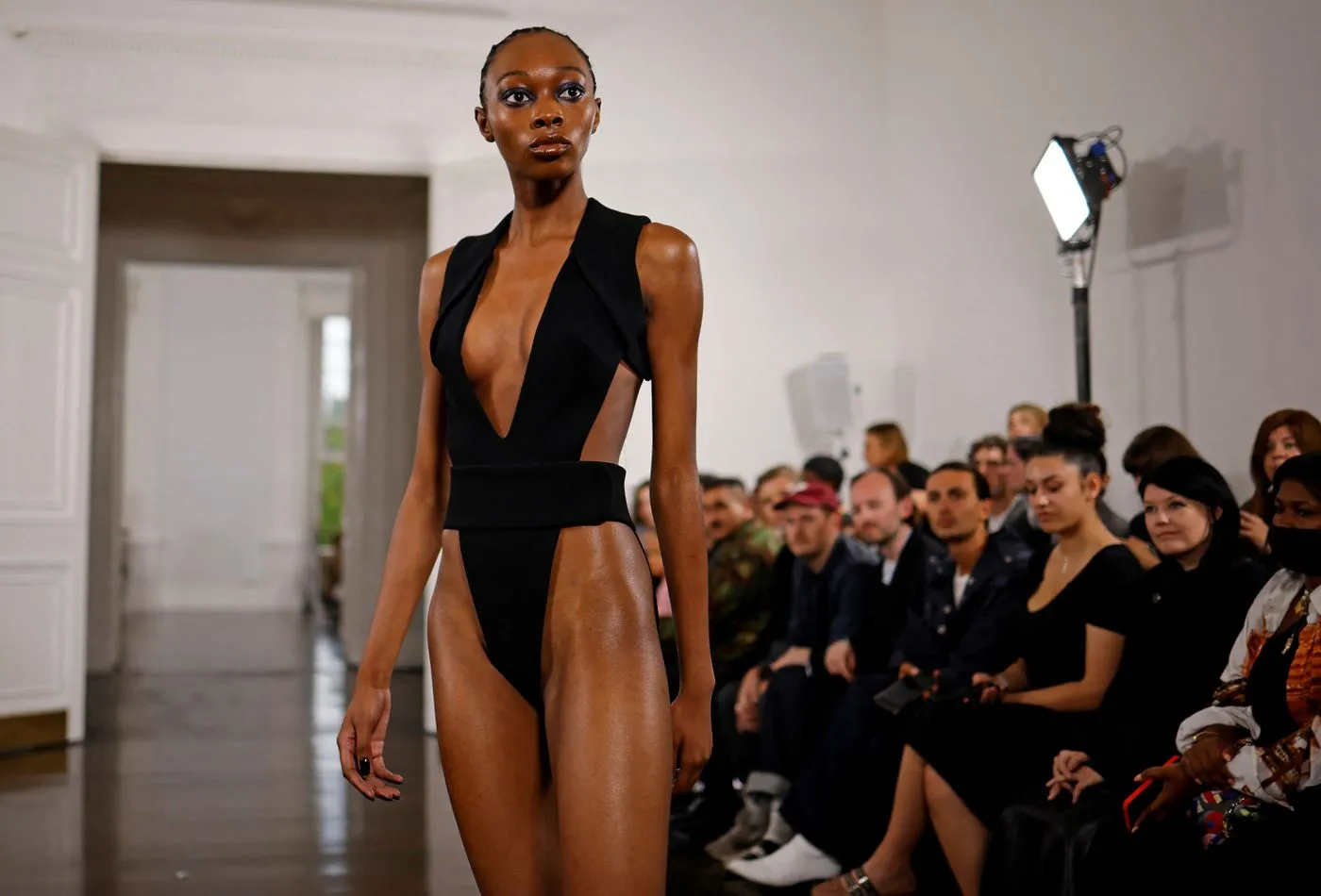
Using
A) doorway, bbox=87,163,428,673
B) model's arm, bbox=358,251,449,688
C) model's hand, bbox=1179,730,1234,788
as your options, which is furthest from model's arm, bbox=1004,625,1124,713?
doorway, bbox=87,163,428,673

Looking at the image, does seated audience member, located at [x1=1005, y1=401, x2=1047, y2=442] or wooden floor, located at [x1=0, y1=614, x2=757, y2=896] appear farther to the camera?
seated audience member, located at [x1=1005, y1=401, x2=1047, y2=442]

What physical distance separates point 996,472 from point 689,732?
3572 mm

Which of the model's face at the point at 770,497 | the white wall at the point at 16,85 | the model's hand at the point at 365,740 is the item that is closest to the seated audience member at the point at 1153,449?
the model's face at the point at 770,497

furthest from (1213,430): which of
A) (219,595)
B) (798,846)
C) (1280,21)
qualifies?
(219,595)

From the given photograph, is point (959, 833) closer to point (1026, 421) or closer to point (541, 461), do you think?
point (541, 461)

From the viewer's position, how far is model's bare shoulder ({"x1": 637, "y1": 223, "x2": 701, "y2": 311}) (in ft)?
5.68

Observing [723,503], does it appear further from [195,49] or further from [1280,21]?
[195,49]

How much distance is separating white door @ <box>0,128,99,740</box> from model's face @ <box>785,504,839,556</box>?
12.2 ft

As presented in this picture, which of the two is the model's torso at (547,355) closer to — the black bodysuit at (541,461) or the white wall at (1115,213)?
the black bodysuit at (541,461)

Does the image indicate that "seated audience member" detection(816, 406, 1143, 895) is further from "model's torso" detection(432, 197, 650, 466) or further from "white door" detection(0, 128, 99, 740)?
"white door" detection(0, 128, 99, 740)

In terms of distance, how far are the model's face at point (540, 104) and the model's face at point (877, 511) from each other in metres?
2.81

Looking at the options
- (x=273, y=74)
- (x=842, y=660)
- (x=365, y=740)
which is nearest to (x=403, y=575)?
(x=365, y=740)

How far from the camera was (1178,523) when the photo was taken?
10.3ft

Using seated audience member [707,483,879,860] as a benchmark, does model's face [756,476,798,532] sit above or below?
above
